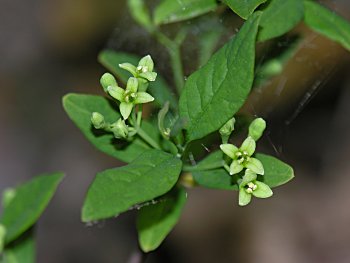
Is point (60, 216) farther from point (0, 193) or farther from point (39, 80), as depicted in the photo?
point (39, 80)

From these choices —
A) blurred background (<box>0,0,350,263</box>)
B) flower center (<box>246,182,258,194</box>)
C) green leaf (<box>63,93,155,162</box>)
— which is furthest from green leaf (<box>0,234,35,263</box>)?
Answer: blurred background (<box>0,0,350,263</box>)

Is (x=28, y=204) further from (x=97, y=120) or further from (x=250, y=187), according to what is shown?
(x=250, y=187)

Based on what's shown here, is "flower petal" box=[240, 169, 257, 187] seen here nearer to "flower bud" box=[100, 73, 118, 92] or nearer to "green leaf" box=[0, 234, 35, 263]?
"flower bud" box=[100, 73, 118, 92]

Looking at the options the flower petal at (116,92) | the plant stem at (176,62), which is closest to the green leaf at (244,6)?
the flower petal at (116,92)

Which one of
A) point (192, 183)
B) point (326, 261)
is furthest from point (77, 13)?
point (192, 183)

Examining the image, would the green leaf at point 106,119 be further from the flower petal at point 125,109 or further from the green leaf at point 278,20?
the green leaf at point 278,20

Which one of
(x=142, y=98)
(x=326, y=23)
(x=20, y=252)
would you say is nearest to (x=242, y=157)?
(x=142, y=98)

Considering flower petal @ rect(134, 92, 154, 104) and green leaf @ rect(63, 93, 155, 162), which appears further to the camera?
green leaf @ rect(63, 93, 155, 162)
